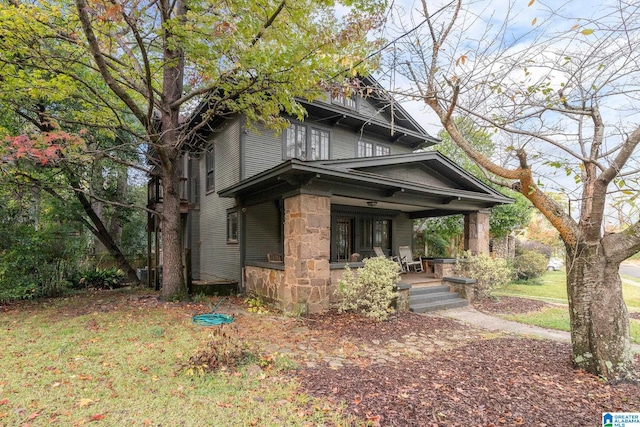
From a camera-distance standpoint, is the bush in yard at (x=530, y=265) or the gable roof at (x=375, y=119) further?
the bush in yard at (x=530, y=265)

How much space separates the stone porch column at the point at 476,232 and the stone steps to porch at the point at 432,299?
195cm

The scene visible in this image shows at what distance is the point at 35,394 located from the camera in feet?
11.2

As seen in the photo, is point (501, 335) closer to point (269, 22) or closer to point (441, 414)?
point (441, 414)

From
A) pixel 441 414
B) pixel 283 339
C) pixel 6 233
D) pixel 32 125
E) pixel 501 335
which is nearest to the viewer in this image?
pixel 441 414

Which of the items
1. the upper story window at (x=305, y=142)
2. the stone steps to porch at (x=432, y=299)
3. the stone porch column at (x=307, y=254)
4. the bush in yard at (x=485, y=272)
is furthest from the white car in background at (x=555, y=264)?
the stone porch column at (x=307, y=254)

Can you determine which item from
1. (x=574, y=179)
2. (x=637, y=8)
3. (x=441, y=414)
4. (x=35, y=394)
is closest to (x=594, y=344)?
(x=574, y=179)

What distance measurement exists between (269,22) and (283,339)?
18.9 feet

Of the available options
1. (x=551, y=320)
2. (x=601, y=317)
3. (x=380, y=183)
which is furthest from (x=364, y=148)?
(x=601, y=317)

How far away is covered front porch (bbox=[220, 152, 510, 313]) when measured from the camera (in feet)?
23.3

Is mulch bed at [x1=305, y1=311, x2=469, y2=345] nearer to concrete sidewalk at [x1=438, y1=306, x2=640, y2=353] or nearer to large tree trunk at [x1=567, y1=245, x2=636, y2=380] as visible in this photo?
concrete sidewalk at [x1=438, y1=306, x2=640, y2=353]

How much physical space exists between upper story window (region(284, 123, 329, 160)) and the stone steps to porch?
5087 mm

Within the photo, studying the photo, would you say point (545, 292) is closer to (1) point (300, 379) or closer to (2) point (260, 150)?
(2) point (260, 150)

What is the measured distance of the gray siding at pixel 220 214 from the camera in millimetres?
10102

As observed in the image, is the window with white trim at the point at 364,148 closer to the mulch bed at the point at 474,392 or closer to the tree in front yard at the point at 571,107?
the tree in front yard at the point at 571,107
